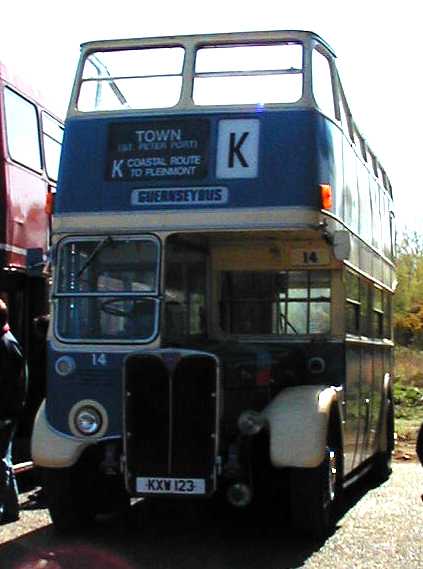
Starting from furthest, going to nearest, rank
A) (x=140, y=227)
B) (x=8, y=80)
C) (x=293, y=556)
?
(x=8, y=80) < (x=140, y=227) < (x=293, y=556)

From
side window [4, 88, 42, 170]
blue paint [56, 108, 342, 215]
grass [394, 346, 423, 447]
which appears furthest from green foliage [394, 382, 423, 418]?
blue paint [56, 108, 342, 215]

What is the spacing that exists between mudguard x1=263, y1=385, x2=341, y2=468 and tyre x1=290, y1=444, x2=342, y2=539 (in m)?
0.27

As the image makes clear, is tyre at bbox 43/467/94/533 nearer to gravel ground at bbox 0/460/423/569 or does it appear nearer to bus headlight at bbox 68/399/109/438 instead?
gravel ground at bbox 0/460/423/569

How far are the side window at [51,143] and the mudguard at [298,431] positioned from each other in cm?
585

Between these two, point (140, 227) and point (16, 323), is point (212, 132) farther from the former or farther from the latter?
point (16, 323)

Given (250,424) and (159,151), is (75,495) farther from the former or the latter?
(159,151)

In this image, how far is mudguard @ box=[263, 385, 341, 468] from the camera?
9312 mm

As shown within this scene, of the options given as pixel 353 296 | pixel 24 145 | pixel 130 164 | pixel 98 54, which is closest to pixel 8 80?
pixel 24 145

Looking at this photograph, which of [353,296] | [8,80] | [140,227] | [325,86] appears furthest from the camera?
[8,80]

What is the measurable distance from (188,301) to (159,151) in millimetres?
1753

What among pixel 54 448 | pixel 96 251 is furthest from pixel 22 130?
pixel 54 448

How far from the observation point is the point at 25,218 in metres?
13.3

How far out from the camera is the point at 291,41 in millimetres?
10641

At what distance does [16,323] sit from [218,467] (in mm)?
4644
